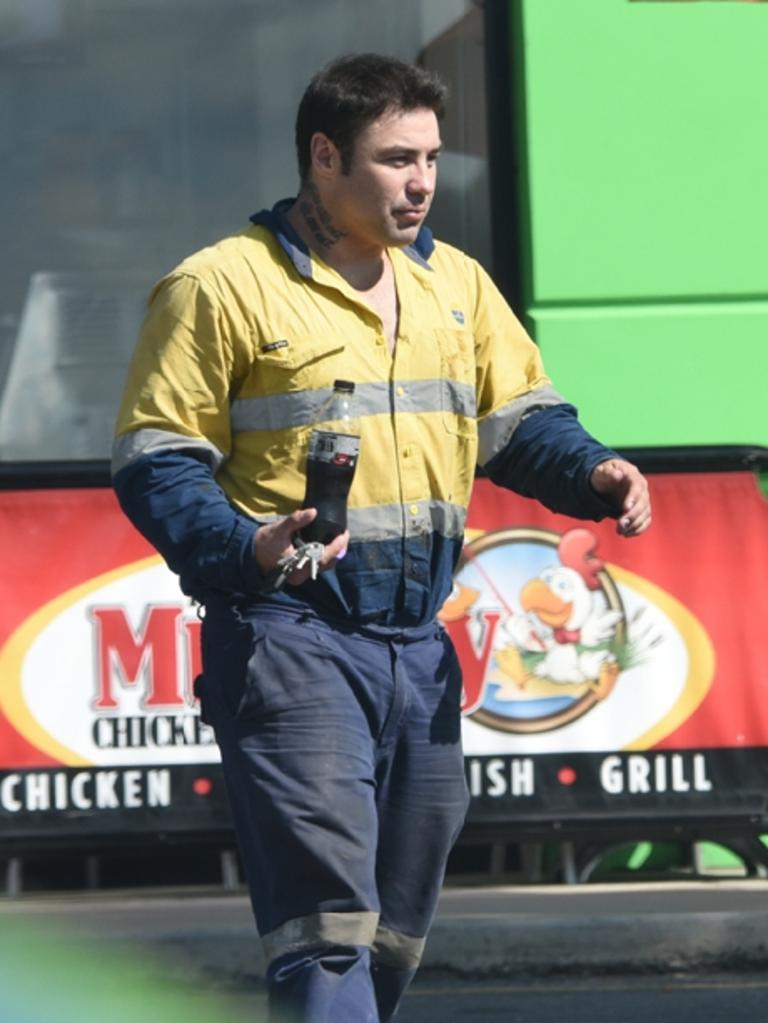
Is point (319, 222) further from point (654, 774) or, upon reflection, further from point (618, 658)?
point (654, 774)

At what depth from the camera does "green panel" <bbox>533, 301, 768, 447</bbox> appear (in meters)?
7.54

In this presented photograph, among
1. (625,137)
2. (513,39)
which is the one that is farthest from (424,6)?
(625,137)

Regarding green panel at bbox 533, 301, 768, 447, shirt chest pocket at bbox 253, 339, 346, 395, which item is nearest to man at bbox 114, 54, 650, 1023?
shirt chest pocket at bbox 253, 339, 346, 395

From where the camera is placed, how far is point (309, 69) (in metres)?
7.72

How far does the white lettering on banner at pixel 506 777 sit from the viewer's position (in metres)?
6.78

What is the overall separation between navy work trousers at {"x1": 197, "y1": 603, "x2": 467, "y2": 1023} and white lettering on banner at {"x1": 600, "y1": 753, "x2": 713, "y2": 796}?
306 centimetres

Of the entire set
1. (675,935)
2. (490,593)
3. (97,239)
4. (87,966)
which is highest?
(97,239)

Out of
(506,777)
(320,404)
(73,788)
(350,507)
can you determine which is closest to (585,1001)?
(506,777)

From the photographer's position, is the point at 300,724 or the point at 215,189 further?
the point at 215,189

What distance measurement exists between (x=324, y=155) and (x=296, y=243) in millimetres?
162

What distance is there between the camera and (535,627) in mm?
6754

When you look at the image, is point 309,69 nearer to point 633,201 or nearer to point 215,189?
point 215,189

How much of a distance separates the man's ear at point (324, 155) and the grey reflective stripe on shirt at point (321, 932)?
129cm

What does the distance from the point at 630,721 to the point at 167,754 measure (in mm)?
1494
